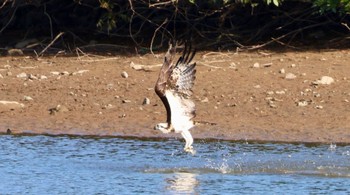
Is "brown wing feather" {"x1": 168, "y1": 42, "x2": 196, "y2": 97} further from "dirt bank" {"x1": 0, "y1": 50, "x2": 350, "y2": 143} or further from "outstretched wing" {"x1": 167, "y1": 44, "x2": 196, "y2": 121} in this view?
"dirt bank" {"x1": 0, "y1": 50, "x2": 350, "y2": 143}

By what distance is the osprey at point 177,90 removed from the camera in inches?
331

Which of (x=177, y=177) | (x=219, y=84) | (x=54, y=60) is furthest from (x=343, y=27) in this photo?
(x=177, y=177)

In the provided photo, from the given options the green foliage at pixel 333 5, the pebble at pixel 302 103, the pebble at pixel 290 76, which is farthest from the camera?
the green foliage at pixel 333 5

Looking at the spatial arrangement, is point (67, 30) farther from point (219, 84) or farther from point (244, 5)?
point (219, 84)

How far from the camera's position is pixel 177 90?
8.56 m

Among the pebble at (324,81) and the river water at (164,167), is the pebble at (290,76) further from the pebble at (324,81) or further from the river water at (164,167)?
the river water at (164,167)

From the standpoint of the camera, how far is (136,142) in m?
9.58

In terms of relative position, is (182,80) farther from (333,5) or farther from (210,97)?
(333,5)

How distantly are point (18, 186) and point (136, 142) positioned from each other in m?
1.80

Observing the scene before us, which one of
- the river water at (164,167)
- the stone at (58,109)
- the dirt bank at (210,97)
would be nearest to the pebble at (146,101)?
the dirt bank at (210,97)

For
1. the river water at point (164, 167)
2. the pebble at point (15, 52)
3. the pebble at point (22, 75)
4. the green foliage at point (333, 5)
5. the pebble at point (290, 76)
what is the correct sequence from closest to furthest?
the river water at point (164, 167)
the pebble at point (290, 76)
the green foliage at point (333, 5)
the pebble at point (22, 75)
the pebble at point (15, 52)

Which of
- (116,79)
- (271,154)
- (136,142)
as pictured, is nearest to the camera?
(271,154)

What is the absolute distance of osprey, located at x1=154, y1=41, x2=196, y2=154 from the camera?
331 inches

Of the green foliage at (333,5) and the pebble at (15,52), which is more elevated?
the green foliage at (333,5)
